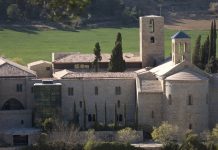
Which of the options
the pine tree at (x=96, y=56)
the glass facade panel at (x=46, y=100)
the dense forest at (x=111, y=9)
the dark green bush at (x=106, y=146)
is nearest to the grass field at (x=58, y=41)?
the dense forest at (x=111, y=9)

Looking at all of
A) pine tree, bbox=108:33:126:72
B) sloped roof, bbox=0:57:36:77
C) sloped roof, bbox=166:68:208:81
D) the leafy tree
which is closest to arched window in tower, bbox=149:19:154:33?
pine tree, bbox=108:33:126:72

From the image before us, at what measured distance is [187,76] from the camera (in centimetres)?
4878

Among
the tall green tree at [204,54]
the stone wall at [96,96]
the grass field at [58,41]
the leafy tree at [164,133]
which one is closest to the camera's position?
the leafy tree at [164,133]

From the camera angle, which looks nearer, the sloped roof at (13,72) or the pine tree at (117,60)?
the sloped roof at (13,72)

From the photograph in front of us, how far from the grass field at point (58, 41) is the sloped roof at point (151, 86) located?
3260 centimetres

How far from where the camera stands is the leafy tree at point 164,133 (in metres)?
46.9

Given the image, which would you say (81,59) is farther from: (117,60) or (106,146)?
(106,146)

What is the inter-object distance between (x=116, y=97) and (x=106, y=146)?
546 cm

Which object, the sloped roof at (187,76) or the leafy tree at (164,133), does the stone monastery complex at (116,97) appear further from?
the leafy tree at (164,133)

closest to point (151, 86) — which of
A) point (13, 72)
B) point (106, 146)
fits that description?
point (106, 146)

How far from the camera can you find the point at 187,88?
159 feet

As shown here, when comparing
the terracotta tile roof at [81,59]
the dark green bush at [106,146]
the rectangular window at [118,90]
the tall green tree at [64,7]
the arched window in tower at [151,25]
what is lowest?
the dark green bush at [106,146]

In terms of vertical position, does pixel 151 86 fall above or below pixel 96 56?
below

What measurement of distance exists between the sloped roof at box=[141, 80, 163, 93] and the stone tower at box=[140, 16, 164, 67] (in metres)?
9.67
